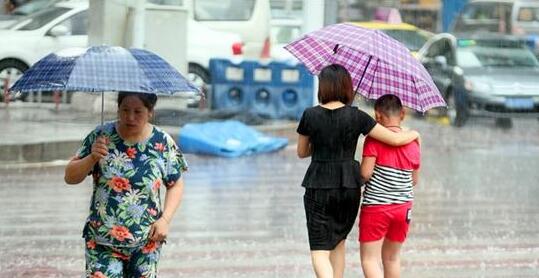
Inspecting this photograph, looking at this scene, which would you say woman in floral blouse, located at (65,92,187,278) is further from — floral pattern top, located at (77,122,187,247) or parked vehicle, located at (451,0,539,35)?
parked vehicle, located at (451,0,539,35)

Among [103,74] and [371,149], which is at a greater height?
[103,74]

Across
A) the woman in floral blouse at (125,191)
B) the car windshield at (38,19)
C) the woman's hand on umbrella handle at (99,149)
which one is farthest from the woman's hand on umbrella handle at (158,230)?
the car windshield at (38,19)

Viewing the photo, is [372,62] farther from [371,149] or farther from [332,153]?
[332,153]

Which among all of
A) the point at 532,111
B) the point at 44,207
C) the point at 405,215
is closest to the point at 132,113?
the point at 405,215

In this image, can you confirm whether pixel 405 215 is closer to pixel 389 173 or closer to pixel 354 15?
pixel 389 173

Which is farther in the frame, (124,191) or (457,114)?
(457,114)

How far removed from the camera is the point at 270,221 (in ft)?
36.1

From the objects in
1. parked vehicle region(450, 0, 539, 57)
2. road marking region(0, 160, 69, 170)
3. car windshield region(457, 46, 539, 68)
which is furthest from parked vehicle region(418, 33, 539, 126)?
road marking region(0, 160, 69, 170)

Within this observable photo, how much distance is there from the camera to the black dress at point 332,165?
642 centimetres

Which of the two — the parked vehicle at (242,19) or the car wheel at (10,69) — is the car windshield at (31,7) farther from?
the parked vehicle at (242,19)

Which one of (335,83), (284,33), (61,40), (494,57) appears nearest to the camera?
(335,83)

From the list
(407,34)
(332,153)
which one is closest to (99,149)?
(332,153)

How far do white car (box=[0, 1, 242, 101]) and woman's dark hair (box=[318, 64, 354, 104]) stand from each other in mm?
13545

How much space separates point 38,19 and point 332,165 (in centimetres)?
1589
